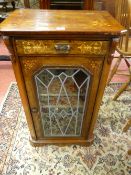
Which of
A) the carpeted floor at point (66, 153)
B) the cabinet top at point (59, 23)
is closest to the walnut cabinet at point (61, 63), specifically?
the cabinet top at point (59, 23)

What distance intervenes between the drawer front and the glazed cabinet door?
0.03 meters

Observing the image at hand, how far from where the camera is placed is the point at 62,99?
1090 millimetres

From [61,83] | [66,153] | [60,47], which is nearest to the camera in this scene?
[60,47]

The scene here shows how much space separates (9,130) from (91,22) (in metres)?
0.96

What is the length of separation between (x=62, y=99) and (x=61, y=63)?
0.27 meters

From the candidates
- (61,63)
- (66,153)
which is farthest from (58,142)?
(61,63)

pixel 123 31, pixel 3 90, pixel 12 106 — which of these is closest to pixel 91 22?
pixel 123 31

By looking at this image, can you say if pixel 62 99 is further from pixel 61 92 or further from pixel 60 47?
pixel 60 47

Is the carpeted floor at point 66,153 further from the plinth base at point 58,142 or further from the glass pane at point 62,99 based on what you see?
the glass pane at point 62,99

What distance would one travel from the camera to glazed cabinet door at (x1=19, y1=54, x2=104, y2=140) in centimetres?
90

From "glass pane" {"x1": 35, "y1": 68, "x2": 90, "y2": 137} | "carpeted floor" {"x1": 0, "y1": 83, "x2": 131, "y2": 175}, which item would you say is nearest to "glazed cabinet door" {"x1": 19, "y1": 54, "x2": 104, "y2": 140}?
"glass pane" {"x1": 35, "y1": 68, "x2": 90, "y2": 137}

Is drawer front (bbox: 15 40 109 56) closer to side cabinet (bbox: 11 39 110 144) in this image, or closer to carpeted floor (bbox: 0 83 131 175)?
side cabinet (bbox: 11 39 110 144)

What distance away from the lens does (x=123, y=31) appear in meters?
0.79

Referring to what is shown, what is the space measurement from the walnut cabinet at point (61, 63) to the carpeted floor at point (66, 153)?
0.14 meters
